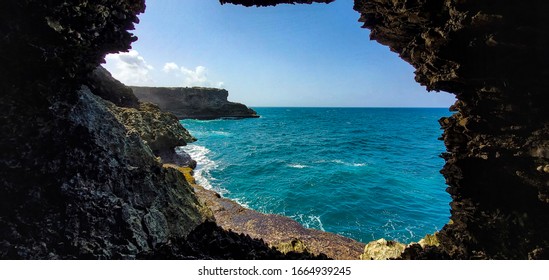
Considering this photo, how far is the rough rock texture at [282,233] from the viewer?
16531 millimetres

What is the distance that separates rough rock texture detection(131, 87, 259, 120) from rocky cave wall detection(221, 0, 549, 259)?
5177 inches

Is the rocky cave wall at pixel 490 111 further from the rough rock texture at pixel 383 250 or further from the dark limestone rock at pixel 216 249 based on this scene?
the rough rock texture at pixel 383 250

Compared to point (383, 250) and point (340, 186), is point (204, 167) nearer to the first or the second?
point (340, 186)

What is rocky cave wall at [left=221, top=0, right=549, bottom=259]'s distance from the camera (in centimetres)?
598

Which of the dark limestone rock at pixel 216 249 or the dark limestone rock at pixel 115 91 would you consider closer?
the dark limestone rock at pixel 216 249

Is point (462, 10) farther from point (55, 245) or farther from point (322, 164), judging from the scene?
point (322, 164)

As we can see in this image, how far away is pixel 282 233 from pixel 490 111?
1552 centimetres

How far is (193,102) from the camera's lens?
450 feet

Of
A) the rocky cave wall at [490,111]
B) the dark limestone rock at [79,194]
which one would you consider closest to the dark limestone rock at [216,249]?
the dark limestone rock at [79,194]

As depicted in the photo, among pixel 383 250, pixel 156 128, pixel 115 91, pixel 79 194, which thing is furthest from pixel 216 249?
pixel 115 91

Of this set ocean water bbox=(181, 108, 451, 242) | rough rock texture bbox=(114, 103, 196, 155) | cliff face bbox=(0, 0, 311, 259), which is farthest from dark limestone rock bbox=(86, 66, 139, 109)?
cliff face bbox=(0, 0, 311, 259)

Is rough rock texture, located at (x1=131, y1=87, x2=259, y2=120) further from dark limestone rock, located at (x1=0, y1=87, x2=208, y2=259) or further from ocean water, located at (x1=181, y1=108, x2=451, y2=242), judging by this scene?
dark limestone rock, located at (x1=0, y1=87, x2=208, y2=259)

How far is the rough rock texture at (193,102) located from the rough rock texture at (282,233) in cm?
11634
